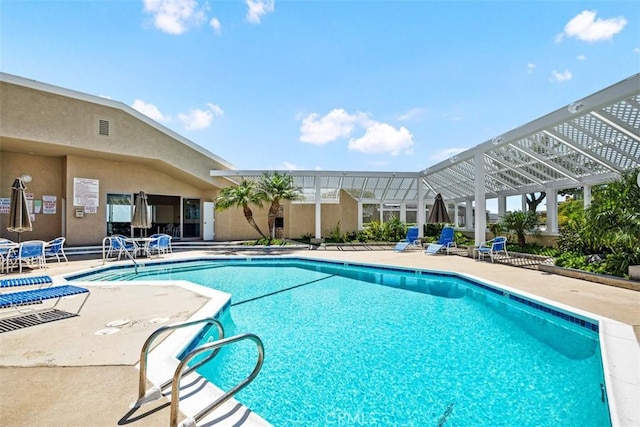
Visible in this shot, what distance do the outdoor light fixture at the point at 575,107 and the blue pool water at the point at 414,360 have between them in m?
5.74

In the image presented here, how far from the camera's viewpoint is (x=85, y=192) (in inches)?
628

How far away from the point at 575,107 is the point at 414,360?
892cm

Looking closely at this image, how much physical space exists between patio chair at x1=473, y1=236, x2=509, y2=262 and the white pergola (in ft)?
1.98

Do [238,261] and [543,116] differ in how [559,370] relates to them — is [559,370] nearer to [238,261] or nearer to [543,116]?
[543,116]

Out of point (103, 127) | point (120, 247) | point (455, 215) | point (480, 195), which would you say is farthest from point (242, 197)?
point (455, 215)

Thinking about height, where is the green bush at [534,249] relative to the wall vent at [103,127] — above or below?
below

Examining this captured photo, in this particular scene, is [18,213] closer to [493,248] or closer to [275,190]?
[275,190]

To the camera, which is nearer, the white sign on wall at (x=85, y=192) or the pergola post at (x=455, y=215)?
the white sign on wall at (x=85, y=192)

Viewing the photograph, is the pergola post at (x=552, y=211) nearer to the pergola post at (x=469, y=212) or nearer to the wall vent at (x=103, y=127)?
the pergola post at (x=469, y=212)

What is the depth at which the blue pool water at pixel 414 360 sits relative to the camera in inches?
146

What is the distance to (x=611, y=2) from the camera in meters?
8.53

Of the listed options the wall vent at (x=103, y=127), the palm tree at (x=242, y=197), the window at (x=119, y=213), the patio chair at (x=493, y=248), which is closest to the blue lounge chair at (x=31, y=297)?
the wall vent at (x=103, y=127)

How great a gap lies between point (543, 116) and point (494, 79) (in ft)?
8.53

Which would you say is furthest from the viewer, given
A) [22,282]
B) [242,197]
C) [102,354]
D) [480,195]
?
[242,197]
